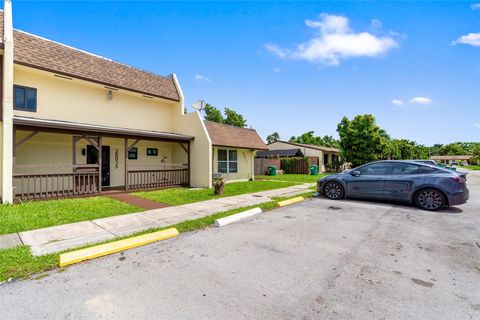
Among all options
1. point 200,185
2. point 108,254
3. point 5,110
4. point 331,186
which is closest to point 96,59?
point 5,110

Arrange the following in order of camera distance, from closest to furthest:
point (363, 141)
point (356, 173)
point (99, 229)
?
point (99, 229) < point (356, 173) < point (363, 141)

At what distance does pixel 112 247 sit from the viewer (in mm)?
4441

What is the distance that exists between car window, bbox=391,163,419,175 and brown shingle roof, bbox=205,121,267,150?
359 inches

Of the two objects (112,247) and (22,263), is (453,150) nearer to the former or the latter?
(112,247)

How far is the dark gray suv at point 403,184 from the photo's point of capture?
25.6 feet

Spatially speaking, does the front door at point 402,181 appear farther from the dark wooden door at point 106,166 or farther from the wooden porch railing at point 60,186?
the dark wooden door at point 106,166

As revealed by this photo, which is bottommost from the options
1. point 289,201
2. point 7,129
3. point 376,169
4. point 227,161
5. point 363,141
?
point 289,201

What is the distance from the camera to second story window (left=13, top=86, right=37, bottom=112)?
9766 millimetres

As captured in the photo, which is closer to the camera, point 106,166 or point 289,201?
point 289,201

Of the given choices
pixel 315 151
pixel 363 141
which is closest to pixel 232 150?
pixel 315 151

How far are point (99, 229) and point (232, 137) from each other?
12.0m

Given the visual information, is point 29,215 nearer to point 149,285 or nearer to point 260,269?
point 149,285

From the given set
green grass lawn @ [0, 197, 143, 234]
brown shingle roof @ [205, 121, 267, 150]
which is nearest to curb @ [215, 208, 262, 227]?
green grass lawn @ [0, 197, 143, 234]

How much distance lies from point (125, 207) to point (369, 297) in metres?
7.30
